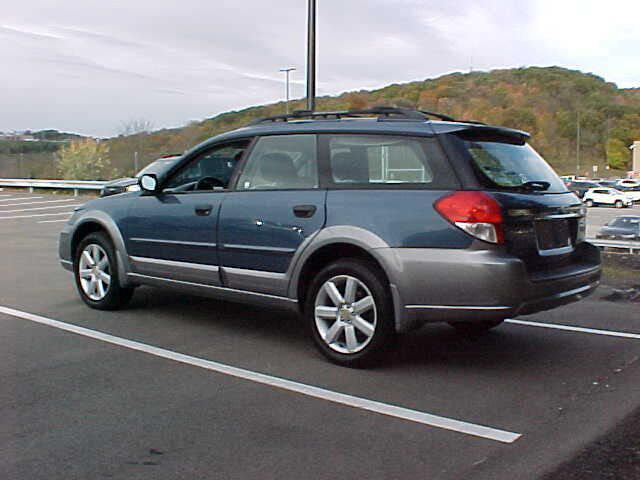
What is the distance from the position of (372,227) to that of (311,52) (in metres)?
6.92

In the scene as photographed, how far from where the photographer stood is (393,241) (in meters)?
4.89

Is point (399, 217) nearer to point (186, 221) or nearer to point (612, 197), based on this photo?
point (186, 221)

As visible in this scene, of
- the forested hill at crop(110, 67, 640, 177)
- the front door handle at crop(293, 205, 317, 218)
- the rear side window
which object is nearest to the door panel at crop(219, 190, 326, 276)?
the front door handle at crop(293, 205, 317, 218)

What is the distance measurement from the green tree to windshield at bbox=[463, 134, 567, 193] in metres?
35.6

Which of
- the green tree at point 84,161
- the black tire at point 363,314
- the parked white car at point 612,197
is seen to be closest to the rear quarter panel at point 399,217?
the black tire at point 363,314

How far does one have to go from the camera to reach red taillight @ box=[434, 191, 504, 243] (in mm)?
4668

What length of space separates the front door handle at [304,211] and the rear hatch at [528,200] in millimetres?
1133

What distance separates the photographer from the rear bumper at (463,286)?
183 inches

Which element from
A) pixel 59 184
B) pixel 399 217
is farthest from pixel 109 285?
pixel 59 184

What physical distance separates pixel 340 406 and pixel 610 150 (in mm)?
39080

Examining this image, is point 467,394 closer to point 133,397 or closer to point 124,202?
point 133,397

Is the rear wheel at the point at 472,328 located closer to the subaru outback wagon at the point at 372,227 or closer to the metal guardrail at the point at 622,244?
the subaru outback wagon at the point at 372,227

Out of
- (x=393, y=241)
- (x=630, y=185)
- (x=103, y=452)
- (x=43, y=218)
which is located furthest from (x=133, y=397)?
(x=630, y=185)

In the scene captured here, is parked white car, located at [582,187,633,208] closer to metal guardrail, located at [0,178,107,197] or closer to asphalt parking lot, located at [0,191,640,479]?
metal guardrail, located at [0,178,107,197]
